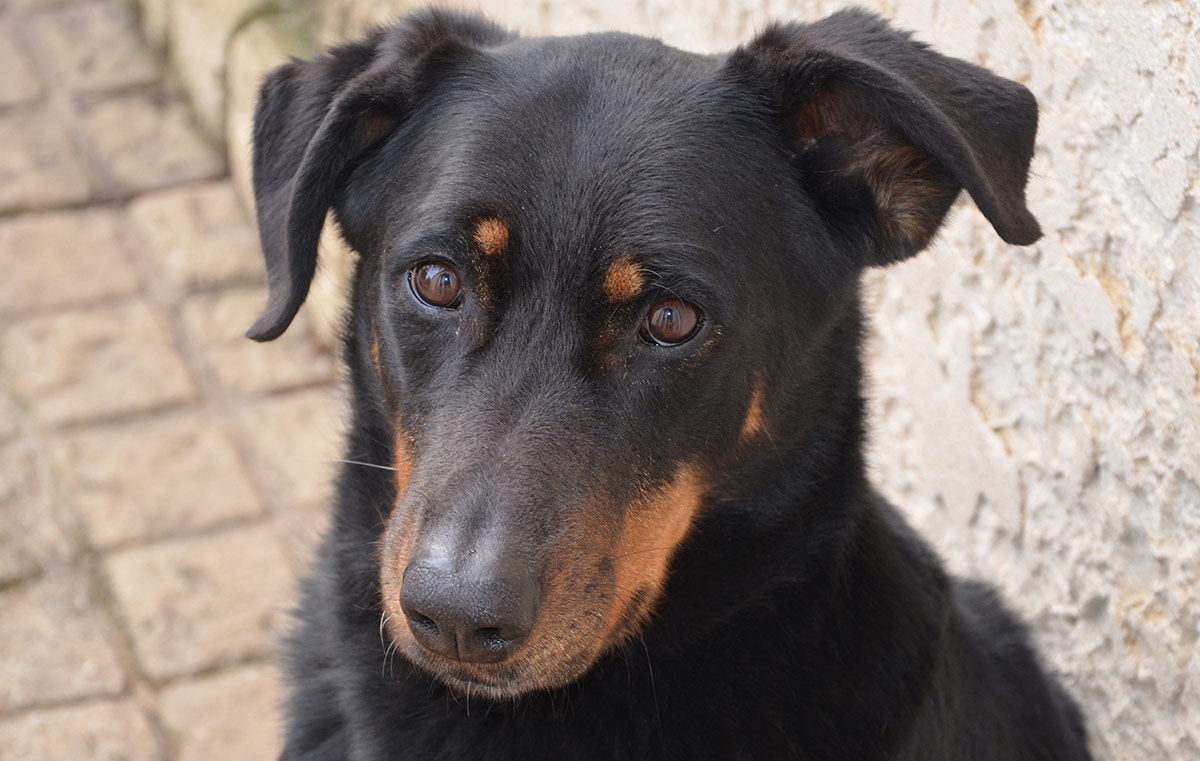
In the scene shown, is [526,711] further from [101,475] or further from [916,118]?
[101,475]

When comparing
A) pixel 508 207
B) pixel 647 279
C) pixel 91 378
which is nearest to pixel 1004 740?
pixel 647 279

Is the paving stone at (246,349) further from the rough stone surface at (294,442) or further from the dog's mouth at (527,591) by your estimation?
the dog's mouth at (527,591)

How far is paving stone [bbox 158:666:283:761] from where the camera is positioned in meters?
3.72

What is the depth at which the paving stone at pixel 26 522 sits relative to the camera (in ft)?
13.4

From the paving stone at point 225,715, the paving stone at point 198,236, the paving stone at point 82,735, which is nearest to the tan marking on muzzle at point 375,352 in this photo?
the paving stone at point 225,715

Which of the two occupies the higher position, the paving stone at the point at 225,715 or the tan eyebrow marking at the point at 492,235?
the tan eyebrow marking at the point at 492,235

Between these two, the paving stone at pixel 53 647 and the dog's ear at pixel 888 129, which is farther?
the paving stone at pixel 53 647

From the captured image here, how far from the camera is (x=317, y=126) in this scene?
2.61m

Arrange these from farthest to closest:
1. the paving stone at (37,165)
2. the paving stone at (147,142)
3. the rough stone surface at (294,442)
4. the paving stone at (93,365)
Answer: the paving stone at (147,142), the paving stone at (37,165), the paving stone at (93,365), the rough stone surface at (294,442)

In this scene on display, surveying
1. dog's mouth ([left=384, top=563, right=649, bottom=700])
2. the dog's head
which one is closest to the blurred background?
the dog's head

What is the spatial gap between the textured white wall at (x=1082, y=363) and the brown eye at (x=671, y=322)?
865 mm

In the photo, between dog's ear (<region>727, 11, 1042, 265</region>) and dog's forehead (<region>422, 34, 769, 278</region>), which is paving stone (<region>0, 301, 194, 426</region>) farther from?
dog's ear (<region>727, 11, 1042, 265</region>)

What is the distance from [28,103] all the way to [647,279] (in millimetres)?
4224

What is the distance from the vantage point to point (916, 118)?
90.6 inches
